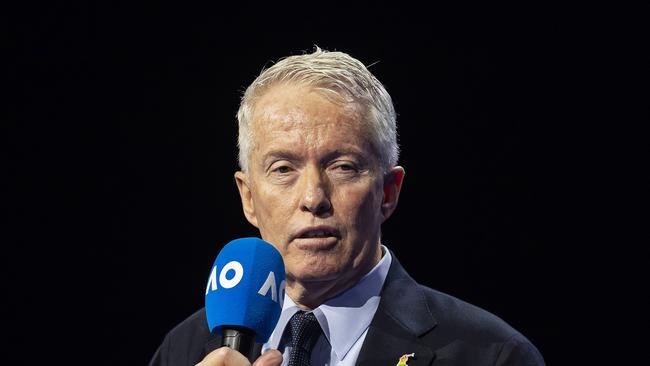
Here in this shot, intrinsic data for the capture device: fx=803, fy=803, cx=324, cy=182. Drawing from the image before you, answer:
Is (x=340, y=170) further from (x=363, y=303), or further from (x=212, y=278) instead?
(x=212, y=278)

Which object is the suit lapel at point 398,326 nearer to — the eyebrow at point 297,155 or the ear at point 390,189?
the ear at point 390,189

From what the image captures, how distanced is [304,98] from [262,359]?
1.06 m

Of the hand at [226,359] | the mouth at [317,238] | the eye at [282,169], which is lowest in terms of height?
the mouth at [317,238]

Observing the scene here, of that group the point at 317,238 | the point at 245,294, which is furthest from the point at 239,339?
the point at 317,238

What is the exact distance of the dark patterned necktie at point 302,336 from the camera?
7.90 feet

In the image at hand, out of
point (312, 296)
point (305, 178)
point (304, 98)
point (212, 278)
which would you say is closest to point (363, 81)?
point (304, 98)

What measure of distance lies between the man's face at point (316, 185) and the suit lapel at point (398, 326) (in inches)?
6.1

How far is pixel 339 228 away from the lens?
2428mm

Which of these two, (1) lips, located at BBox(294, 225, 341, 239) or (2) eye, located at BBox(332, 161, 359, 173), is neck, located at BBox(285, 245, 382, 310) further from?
(2) eye, located at BBox(332, 161, 359, 173)

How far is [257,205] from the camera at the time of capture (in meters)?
2.59

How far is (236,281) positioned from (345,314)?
715 millimetres

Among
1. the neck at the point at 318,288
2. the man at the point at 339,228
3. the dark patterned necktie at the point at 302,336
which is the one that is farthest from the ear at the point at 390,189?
the dark patterned necktie at the point at 302,336

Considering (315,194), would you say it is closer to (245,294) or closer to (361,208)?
(361,208)

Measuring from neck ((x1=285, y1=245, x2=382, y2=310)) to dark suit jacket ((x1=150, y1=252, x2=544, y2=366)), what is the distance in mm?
123
